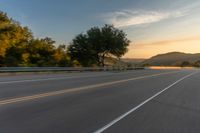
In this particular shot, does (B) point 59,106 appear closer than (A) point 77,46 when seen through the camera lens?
Yes

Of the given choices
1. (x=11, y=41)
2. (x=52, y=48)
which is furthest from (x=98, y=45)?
(x=11, y=41)

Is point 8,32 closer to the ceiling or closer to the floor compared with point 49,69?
closer to the ceiling

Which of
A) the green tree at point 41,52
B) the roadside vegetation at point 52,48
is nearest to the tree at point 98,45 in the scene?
the roadside vegetation at point 52,48

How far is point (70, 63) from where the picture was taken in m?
60.8

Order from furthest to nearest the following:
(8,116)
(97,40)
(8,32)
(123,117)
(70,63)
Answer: (97,40) → (70,63) → (8,32) → (123,117) → (8,116)

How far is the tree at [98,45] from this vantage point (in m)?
77.8

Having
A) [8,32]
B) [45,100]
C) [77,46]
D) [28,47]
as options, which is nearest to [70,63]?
[28,47]

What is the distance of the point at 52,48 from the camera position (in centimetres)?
6069

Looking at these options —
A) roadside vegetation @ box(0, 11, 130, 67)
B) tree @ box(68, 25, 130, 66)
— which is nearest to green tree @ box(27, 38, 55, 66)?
roadside vegetation @ box(0, 11, 130, 67)

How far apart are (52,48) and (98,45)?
64.8ft

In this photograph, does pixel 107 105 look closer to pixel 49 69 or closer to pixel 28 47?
pixel 49 69

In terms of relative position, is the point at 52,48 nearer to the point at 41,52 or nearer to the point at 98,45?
the point at 41,52

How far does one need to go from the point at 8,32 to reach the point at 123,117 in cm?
4284

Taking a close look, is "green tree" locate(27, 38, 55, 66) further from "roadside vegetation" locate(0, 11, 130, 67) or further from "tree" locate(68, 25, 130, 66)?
"tree" locate(68, 25, 130, 66)
